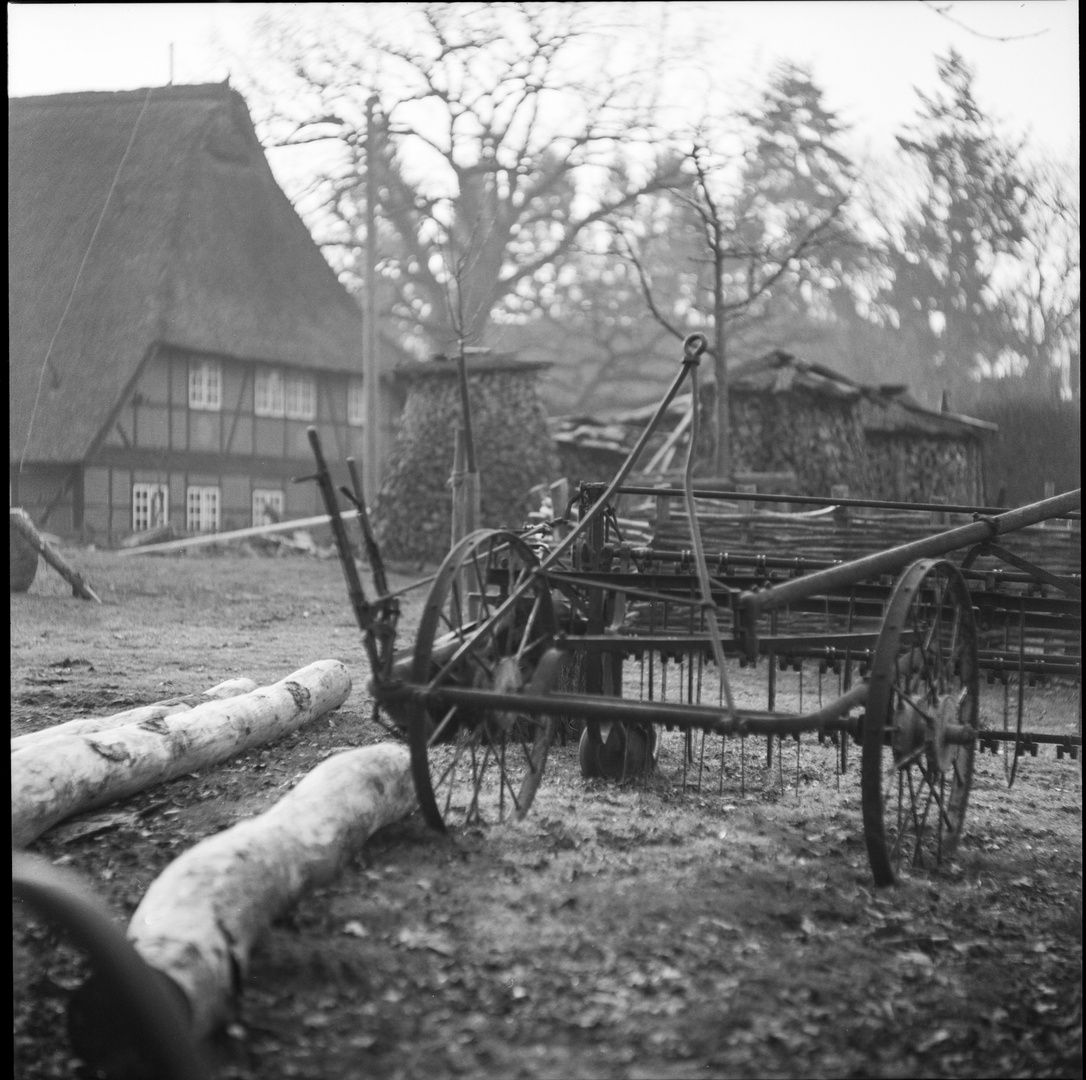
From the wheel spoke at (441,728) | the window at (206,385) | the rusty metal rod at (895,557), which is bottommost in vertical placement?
the wheel spoke at (441,728)

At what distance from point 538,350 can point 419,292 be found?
13.4 ft

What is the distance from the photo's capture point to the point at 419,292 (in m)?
28.1

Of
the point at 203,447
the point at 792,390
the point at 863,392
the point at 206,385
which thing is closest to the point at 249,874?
the point at 792,390

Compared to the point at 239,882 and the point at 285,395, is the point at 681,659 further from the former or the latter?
the point at 285,395

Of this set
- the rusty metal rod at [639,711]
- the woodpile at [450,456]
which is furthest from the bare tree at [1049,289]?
the woodpile at [450,456]

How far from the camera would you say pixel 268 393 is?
2264 centimetres

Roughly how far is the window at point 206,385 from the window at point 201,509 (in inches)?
62.0

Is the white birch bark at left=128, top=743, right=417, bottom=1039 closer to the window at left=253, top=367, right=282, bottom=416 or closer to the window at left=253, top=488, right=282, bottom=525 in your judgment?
the window at left=253, top=488, right=282, bottom=525

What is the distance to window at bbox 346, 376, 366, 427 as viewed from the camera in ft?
79.7

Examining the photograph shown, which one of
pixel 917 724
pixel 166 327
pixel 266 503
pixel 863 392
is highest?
pixel 166 327

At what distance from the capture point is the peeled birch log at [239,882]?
9.14 ft

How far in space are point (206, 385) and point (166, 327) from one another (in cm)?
226

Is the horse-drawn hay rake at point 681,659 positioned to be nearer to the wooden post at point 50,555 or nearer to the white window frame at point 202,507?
the wooden post at point 50,555

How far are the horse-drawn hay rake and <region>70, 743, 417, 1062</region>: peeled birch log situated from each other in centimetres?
28
